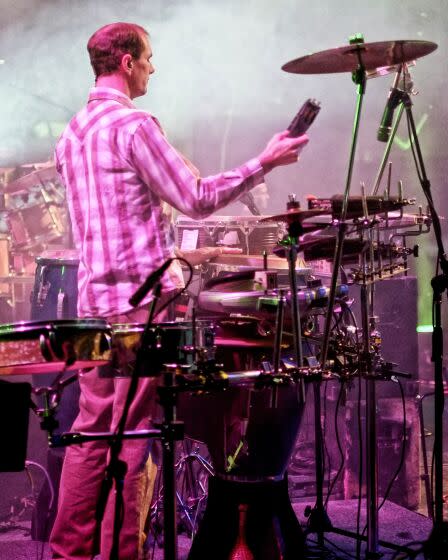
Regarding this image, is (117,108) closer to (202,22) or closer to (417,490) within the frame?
(417,490)

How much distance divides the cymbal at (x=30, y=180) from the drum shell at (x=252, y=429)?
Result: 636 cm

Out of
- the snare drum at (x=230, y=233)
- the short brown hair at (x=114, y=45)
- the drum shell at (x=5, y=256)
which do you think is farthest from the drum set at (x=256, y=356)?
the drum shell at (x=5, y=256)

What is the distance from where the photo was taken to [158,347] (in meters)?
2.39

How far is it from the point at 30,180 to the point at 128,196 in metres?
6.46

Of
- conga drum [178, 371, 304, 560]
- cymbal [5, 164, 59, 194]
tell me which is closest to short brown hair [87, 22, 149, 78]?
conga drum [178, 371, 304, 560]

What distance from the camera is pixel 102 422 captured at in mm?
3045

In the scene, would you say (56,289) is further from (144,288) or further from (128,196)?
(144,288)

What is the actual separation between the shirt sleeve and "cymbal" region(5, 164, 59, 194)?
21.2ft

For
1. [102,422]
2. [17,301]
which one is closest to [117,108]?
[102,422]

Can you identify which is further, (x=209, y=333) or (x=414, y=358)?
(x=414, y=358)

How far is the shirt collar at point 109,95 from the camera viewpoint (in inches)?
123

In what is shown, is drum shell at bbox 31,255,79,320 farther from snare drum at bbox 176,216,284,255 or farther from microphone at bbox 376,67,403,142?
microphone at bbox 376,67,403,142

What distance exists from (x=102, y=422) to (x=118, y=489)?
2.90 feet

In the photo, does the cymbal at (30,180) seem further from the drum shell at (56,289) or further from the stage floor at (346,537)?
the stage floor at (346,537)
